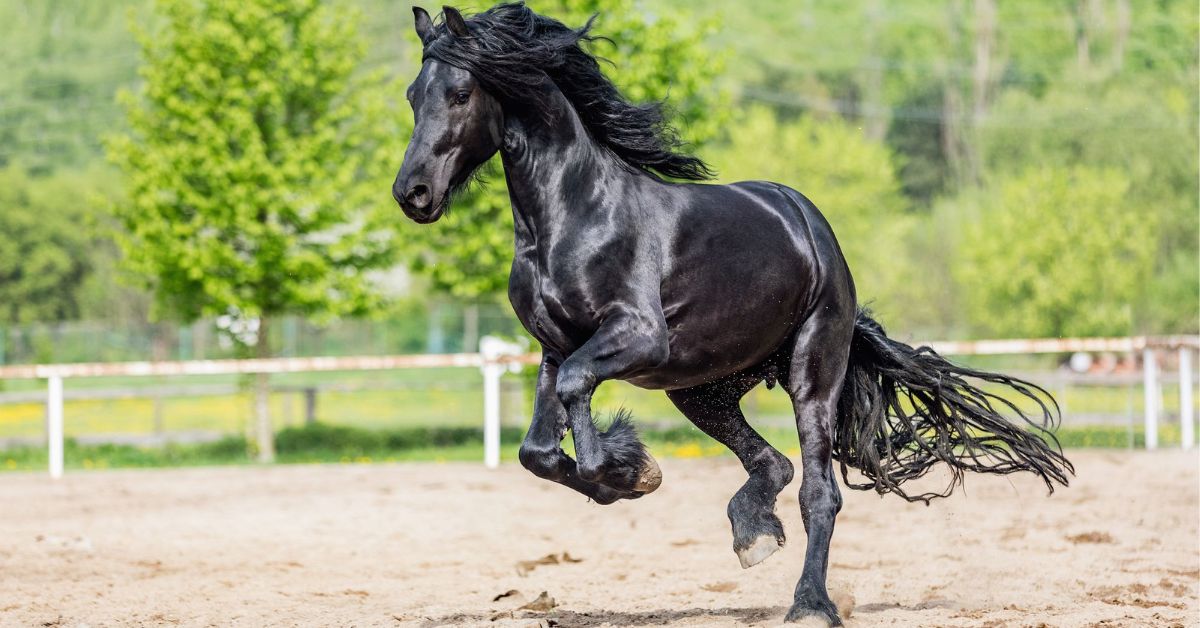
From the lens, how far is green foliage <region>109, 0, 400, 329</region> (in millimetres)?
16922

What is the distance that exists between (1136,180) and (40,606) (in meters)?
34.4

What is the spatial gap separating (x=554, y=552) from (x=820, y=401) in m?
3.24

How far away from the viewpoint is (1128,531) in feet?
28.2

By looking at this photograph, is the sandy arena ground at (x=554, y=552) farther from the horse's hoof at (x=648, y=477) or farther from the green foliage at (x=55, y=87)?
the green foliage at (x=55, y=87)

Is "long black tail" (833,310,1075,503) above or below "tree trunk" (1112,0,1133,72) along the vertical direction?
below

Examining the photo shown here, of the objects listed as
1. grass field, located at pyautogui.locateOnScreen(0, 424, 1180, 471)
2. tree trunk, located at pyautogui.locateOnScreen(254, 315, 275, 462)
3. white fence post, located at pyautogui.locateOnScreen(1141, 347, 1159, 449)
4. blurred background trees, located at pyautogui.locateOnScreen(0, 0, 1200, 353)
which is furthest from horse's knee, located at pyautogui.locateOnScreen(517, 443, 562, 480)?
tree trunk, located at pyautogui.locateOnScreen(254, 315, 275, 462)

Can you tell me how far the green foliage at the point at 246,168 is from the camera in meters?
16.9

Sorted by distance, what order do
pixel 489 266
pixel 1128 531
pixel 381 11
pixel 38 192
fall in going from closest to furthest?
pixel 1128 531
pixel 489 266
pixel 38 192
pixel 381 11

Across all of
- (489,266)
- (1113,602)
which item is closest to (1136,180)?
(489,266)

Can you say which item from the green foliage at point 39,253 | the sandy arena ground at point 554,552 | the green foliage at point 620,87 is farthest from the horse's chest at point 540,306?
the green foliage at point 39,253

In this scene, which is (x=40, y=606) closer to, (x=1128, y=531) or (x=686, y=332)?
(x=686, y=332)

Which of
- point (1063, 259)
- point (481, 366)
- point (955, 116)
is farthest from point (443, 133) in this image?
point (955, 116)

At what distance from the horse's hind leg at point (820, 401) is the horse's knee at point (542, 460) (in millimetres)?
1089

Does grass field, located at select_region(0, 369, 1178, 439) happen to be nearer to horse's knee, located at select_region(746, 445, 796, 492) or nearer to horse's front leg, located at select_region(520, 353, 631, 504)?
horse's knee, located at select_region(746, 445, 796, 492)
